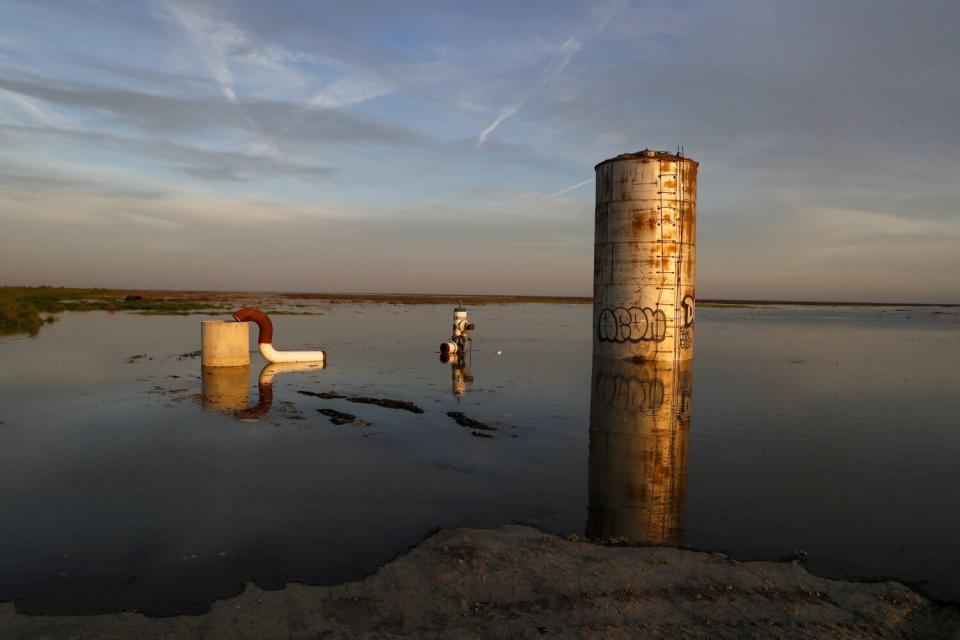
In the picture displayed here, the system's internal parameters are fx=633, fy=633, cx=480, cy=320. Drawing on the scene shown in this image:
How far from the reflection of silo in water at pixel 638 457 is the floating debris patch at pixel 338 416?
20.2ft

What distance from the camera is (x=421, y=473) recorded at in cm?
1159

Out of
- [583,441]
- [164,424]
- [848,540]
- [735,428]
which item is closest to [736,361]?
[735,428]

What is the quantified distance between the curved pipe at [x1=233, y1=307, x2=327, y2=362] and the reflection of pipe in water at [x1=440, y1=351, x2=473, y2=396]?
5.78 m

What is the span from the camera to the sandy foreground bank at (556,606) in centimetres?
602

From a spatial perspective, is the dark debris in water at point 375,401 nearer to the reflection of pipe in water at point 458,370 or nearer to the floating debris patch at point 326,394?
the floating debris patch at point 326,394

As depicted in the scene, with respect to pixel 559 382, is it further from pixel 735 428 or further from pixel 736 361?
pixel 736 361

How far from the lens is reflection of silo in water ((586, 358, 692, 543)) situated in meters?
9.18

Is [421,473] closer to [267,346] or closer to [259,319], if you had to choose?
[267,346]

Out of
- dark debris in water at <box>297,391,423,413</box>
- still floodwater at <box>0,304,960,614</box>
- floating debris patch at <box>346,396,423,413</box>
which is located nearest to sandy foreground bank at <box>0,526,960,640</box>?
still floodwater at <box>0,304,960,614</box>

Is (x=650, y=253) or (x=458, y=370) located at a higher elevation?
(x=650, y=253)

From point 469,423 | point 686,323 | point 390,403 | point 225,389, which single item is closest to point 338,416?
point 390,403

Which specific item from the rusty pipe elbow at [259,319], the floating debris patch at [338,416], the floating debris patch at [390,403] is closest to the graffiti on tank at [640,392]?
the floating debris patch at [390,403]

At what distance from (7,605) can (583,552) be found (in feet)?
20.6

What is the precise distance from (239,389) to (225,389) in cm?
46
